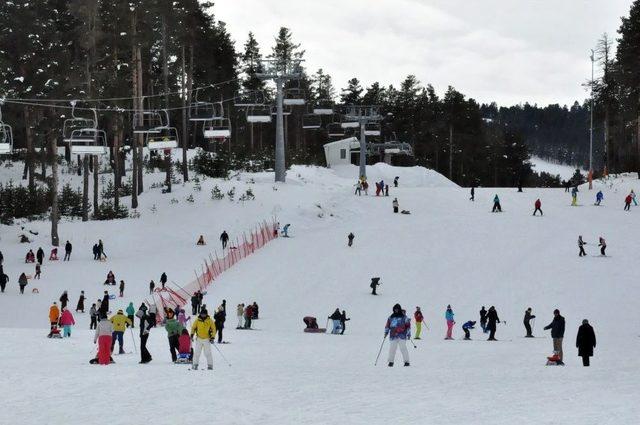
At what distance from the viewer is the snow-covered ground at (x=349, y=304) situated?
13.4 meters

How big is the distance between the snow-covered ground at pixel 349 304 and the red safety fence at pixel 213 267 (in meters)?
0.70

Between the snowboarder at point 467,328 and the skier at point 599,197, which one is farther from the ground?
the skier at point 599,197

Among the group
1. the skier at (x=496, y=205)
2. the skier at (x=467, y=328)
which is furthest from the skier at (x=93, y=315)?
the skier at (x=496, y=205)

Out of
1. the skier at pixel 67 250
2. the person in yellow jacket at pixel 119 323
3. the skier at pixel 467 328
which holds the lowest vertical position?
the skier at pixel 467 328

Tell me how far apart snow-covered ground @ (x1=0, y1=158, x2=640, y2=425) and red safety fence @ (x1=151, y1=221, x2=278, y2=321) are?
0.70m

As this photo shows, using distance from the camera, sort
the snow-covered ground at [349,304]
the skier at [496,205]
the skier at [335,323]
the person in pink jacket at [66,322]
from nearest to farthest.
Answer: the snow-covered ground at [349,304]
the person in pink jacket at [66,322]
the skier at [335,323]
the skier at [496,205]

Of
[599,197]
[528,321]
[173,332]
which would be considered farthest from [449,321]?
[599,197]

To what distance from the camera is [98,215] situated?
171ft

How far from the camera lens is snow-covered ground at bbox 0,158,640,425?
1345cm

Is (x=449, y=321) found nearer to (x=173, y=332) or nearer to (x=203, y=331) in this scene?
(x=173, y=332)

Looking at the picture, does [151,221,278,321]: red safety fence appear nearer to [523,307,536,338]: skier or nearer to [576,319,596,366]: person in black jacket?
[523,307,536,338]: skier

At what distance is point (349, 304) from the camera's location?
35.1 meters

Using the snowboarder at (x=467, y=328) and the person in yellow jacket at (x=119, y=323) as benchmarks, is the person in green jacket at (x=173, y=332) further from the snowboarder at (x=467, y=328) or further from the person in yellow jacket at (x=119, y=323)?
the snowboarder at (x=467, y=328)

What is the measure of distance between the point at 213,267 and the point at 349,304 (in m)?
9.75
